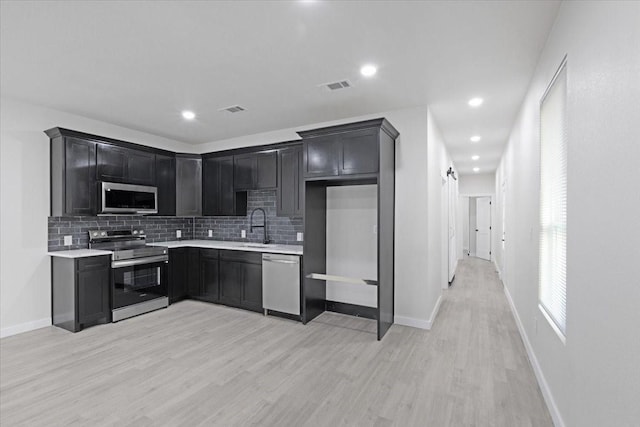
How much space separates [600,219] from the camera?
4.76ft

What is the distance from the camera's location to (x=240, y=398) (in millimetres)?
2414

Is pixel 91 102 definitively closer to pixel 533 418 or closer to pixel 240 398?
pixel 240 398

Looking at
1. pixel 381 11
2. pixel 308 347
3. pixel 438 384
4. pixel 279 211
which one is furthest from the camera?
pixel 279 211

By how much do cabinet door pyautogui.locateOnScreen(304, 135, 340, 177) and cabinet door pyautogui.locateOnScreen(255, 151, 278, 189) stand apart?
36.6 inches

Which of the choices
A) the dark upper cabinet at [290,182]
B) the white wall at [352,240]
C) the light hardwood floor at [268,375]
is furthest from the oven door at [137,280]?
the white wall at [352,240]

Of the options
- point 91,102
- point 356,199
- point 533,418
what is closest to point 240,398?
point 533,418

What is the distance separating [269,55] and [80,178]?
124 inches

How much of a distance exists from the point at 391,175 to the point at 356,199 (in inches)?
25.6

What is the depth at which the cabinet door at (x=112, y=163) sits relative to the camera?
4.30 meters

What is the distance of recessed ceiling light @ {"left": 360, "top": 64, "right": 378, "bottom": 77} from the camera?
2.91 meters

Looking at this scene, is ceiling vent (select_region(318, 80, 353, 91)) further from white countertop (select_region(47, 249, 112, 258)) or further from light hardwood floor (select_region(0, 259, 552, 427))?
white countertop (select_region(47, 249, 112, 258))

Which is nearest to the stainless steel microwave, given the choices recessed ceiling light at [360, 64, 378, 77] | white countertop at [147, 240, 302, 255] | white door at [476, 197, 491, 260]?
white countertop at [147, 240, 302, 255]

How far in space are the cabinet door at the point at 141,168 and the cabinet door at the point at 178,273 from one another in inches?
46.6

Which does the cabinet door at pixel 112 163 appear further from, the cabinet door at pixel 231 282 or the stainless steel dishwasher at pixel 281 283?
the stainless steel dishwasher at pixel 281 283
